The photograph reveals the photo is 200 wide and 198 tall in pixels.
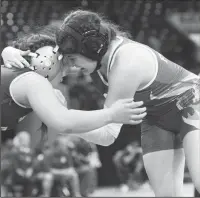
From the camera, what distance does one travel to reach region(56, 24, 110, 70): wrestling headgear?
1.95 m

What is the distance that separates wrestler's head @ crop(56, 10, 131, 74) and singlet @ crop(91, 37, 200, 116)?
0.06 m

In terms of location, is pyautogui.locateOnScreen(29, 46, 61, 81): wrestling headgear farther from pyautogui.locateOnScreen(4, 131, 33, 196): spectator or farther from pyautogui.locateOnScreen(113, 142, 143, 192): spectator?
pyautogui.locateOnScreen(113, 142, 143, 192): spectator

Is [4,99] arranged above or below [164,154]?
above

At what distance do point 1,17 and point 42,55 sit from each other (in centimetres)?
63

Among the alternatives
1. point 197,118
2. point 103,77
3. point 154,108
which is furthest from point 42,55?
point 197,118

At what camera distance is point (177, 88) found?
198 cm

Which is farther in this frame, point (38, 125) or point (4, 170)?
point (4, 170)

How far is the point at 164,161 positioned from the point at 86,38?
54 cm

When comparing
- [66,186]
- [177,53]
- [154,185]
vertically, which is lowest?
[66,186]

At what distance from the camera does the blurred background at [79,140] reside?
2449 mm

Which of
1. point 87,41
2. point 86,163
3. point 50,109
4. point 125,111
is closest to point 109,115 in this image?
point 125,111

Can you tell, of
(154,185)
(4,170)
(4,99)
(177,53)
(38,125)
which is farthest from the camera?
(4,170)

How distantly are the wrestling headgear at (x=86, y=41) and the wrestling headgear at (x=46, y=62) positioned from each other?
0.09 meters

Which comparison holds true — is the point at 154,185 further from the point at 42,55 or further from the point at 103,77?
the point at 42,55
